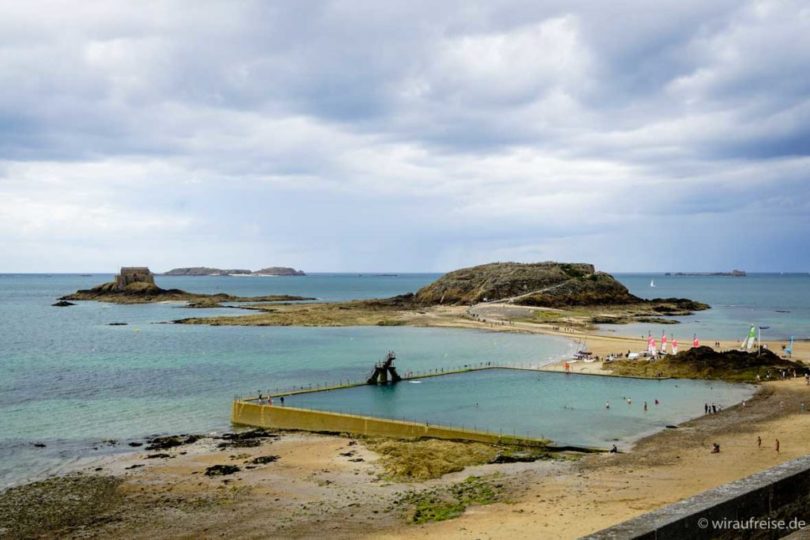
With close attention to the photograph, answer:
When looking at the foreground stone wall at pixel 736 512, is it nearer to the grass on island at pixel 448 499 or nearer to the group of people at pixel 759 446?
the grass on island at pixel 448 499

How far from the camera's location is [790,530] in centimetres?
699

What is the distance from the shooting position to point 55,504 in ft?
87.3

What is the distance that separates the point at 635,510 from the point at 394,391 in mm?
30039

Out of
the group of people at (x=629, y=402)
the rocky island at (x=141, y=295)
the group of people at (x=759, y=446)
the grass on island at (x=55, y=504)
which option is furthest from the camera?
the rocky island at (x=141, y=295)

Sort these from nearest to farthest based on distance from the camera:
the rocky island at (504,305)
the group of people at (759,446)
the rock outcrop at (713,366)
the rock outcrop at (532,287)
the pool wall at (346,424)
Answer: the group of people at (759,446) < the pool wall at (346,424) < the rock outcrop at (713,366) < the rocky island at (504,305) < the rock outcrop at (532,287)

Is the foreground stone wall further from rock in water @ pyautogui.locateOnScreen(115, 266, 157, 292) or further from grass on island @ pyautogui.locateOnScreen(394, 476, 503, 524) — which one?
rock in water @ pyautogui.locateOnScreen(115, 266, 157, 292)

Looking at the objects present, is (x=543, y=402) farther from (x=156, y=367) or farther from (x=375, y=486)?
(x=156, y=367)

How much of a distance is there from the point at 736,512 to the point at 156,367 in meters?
66.8

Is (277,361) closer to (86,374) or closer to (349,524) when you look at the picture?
(86,374)

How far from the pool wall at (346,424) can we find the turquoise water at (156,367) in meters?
2.50

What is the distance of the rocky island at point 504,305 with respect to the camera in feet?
377

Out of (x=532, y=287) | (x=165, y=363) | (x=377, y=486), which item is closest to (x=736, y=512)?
(x=377, y=486)

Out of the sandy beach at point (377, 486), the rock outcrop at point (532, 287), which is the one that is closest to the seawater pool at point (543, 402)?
the sandy beach at point (377, 486)

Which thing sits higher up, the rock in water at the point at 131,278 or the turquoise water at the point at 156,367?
the rock in water at the point at 131,278
